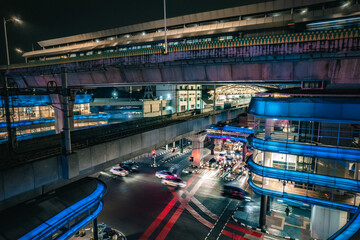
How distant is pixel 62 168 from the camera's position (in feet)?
40.5

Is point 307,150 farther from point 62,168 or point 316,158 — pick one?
point 62,168

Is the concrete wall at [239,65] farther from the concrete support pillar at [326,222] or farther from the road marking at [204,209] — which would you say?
the road marking at [204,209]

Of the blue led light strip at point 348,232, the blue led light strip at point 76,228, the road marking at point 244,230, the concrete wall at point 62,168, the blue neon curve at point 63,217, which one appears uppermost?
the concrete wall at point 62,168

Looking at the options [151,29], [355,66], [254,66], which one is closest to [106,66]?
[254,66]

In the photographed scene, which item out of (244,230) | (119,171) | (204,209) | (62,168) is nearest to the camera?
(62,168)

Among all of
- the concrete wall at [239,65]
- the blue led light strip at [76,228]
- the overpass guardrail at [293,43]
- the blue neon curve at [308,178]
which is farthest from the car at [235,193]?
the overpass guardrail at [293,43]

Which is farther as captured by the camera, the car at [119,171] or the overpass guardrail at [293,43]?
the car at [119,171]

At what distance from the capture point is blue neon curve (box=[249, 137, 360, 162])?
1415cm

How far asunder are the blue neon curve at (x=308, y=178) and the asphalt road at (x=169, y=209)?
18.7 ft

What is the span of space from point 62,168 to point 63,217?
2.83m

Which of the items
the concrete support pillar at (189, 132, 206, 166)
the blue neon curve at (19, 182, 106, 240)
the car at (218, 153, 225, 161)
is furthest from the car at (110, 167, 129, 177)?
the car at (218, 153, 225, 161)

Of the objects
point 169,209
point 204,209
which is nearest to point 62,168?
point 169,209

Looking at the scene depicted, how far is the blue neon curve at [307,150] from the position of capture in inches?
557

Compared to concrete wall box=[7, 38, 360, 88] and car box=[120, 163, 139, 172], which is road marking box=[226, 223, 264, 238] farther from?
car box=[120, 163, 139, 172]
